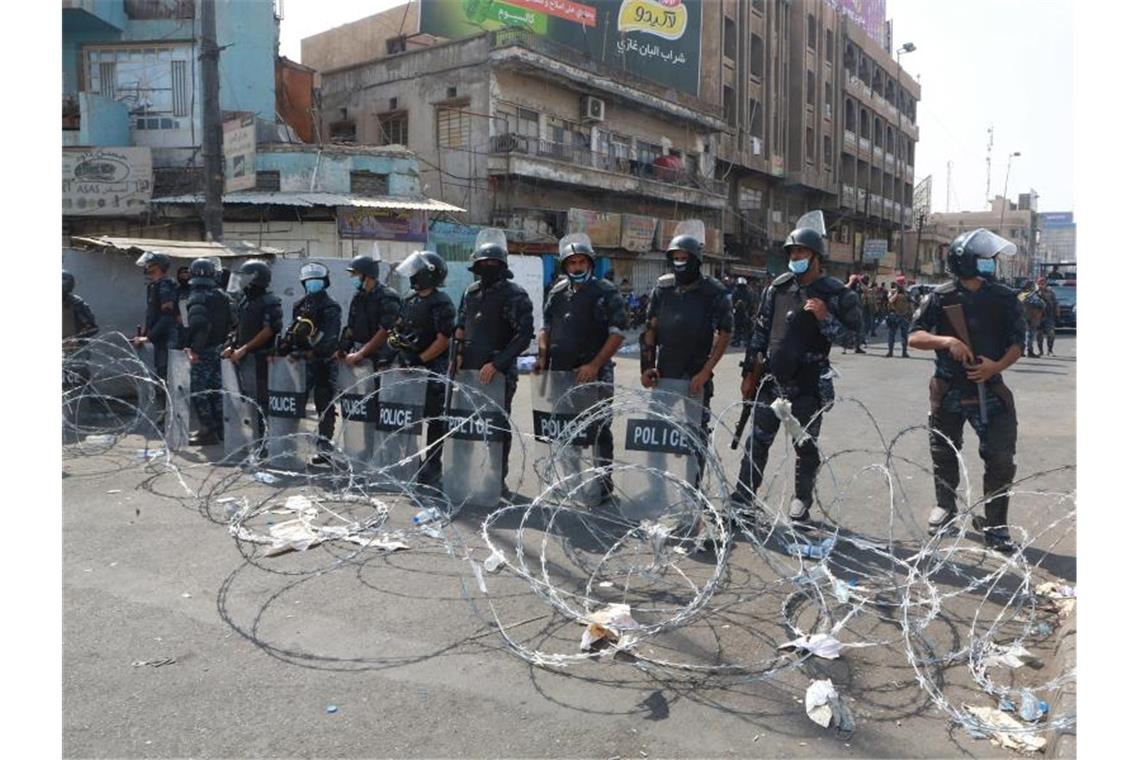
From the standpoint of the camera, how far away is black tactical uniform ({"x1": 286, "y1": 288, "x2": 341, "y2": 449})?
714 cm

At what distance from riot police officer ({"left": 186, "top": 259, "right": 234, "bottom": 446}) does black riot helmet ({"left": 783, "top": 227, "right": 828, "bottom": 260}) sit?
18.9ft

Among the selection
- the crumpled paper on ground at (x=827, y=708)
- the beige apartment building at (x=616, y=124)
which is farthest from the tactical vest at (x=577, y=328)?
the beige apartment building at (x=616, y=124)

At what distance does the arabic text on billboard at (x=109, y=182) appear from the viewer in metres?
18.1

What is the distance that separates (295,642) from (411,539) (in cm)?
148

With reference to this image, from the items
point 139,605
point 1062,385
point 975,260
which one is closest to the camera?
point 139,605

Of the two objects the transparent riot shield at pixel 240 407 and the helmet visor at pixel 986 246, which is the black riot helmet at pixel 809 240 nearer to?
the helmet visor at pixel 986 246

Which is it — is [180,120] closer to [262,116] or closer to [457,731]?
[262,116]

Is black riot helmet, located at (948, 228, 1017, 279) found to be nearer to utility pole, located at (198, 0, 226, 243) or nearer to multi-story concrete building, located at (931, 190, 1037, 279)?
utility pole, located at (198, 0, 226, 243)

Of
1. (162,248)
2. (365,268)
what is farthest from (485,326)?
(162,248)

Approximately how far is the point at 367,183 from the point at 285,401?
1380 cm

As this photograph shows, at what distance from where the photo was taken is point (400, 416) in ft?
21.0

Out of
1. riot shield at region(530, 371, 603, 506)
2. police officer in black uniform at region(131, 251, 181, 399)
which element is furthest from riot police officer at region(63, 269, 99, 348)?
riot shield at region(530, 371, 603, 506)

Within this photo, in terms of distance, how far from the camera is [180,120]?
63.0 ft

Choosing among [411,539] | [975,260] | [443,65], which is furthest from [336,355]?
[443,65]
